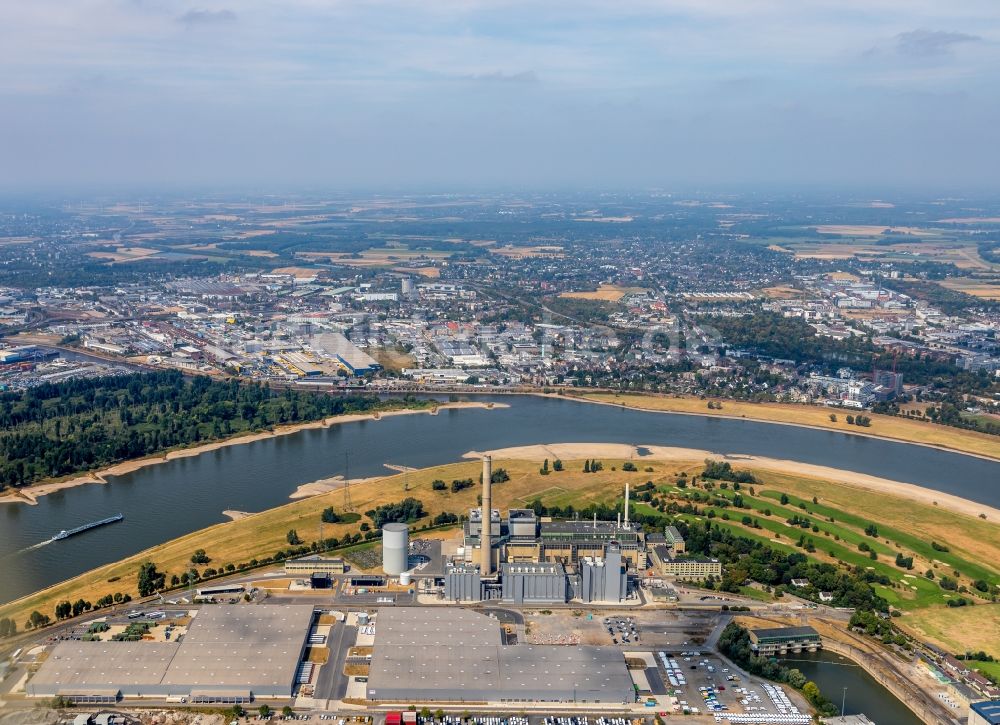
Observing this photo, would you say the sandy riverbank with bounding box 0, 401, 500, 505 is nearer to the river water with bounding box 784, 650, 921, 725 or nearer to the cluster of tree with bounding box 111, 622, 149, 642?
the cluster of tree with bounding box 111, 622, 149, 642

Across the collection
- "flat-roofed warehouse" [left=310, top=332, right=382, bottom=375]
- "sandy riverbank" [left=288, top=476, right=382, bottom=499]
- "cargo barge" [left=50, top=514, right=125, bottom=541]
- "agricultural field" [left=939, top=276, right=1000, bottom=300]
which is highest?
"agricultural field" [left=939, top=276, right=1000, bottom=300]

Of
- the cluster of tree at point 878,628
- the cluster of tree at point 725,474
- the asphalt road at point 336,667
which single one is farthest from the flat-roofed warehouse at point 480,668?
the cluster of tree at point 725,474

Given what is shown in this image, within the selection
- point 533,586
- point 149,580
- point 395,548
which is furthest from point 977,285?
point 149,580

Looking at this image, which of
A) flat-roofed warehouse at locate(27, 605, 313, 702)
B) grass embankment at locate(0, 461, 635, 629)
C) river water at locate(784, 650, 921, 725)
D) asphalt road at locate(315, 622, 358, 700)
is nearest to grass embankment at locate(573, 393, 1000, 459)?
grass embankment at locate(0, 461, 635, 629)

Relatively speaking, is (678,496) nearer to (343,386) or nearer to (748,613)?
(748,613)

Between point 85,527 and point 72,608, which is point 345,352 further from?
A: point 72,608

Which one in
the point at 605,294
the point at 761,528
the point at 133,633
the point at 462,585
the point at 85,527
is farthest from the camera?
the point at 605,294
